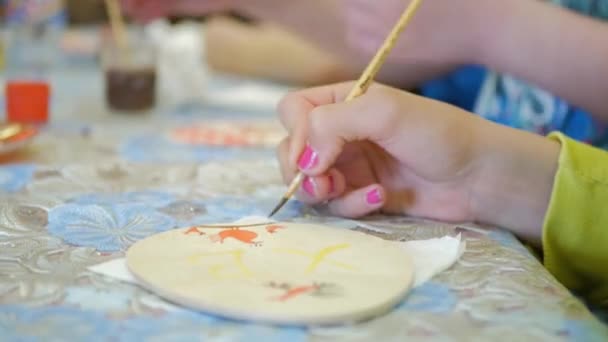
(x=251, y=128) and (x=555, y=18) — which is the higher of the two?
(x=555, y=18)

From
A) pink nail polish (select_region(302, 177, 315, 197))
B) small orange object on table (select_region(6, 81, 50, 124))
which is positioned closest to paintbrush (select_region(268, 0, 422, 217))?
pink nail polish (select_region(302, 177, 315, 197))

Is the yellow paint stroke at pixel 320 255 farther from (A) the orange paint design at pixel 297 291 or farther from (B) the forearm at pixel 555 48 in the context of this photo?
(B) the forearm at pixel 555 48

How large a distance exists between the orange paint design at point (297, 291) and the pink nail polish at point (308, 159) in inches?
6.8

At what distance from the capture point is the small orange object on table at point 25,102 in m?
1.01

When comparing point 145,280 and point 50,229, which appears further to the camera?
point 50,229

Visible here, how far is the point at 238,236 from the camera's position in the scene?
1.80 feet

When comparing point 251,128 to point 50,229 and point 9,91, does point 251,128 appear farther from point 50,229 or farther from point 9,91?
point 50,229

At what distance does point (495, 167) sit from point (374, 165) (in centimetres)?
10

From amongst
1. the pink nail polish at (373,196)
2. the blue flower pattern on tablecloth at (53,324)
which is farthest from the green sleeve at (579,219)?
the blue flower pattern on tablecloth at (53,324)

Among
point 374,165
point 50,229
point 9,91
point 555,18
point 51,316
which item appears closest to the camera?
point 51,316

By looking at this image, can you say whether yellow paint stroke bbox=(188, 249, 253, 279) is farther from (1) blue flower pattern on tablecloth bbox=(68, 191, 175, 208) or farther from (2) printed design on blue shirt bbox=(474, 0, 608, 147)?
(2) printed design on blue shirt bbox=(474, 0, 608, 147)

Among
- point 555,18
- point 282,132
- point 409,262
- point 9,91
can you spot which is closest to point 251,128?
point 282,132

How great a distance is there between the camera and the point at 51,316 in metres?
0.43

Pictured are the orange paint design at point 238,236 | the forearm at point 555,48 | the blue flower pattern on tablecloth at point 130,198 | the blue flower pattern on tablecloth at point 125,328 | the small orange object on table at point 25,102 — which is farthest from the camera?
the small orange object on table at point 25,102
